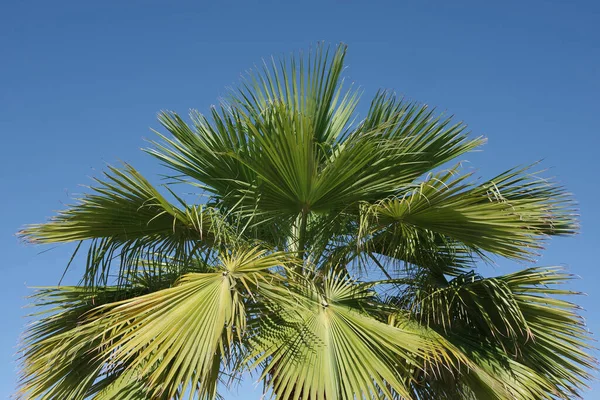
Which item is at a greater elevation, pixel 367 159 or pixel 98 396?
pixel 367 159

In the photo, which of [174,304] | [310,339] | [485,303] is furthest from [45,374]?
[485,303]

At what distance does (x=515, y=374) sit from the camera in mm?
5188

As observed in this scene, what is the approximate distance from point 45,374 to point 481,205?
3.38 m

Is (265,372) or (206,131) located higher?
(206,131)

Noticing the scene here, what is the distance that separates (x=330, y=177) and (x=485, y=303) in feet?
5.22

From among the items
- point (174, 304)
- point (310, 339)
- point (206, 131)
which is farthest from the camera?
point (206, 131)

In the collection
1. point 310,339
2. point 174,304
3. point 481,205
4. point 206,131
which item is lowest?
point 310,339

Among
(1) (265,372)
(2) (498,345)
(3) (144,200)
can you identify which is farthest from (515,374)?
(3) (144,200)

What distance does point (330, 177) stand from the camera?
16.0ft

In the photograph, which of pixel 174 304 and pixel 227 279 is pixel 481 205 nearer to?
pixel 227 279

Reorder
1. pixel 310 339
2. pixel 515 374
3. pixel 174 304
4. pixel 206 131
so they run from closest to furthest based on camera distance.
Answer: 1. pixel 174 304
2. pixel 310 339
3. pixel 515 374
4. pixel 206 131

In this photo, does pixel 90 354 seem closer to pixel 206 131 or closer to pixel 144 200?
pixel 144 200

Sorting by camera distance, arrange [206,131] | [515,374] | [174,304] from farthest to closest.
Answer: [206,131], [515,374], [174,304]

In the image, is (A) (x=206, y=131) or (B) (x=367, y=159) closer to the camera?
(B) (x=367, y=159)
